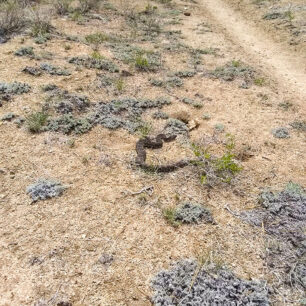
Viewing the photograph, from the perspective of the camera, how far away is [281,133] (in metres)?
7.13

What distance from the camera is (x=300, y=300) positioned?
12.6 ft

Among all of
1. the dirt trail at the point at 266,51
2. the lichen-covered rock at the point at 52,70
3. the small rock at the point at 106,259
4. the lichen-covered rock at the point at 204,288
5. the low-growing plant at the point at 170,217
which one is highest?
the lichen-covered rock at the point at 204,288

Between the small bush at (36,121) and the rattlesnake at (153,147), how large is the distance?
1.95 m

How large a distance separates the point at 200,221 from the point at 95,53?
6.47 meters

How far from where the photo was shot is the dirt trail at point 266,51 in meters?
9.91

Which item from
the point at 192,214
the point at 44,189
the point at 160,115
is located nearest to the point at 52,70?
the point at 160,115

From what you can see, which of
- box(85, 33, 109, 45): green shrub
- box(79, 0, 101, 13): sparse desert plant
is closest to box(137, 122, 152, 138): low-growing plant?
box(85, 33, 109, 45): green shrub

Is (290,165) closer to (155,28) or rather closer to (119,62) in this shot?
(119,62)

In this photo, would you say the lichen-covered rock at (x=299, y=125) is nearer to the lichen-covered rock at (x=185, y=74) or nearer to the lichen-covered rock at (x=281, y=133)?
the lichen-covered rock at (x=281, y=133)

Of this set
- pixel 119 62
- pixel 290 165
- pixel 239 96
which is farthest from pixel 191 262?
pixel 119 62

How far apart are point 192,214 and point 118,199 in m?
1.16

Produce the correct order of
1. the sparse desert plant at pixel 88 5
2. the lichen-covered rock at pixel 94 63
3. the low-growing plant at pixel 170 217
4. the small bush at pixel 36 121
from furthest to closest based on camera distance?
the sparse desert plant at pixel 88 5
the lichen-covered rock at pixel 94 63
the small bush at pixel 36 121
the low-growing plant at pixel 170 217

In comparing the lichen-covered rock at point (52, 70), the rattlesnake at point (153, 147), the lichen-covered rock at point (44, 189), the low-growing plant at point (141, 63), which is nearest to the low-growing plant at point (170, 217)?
the rattlesnake at point (153, 147)

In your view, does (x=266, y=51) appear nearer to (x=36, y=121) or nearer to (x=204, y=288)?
(x=36, y=121)
